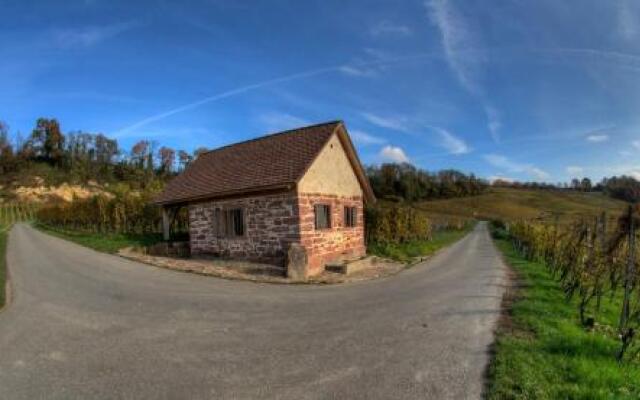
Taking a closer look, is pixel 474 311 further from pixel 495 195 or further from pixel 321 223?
pixel 495 195

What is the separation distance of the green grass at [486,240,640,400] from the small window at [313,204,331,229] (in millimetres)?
8009

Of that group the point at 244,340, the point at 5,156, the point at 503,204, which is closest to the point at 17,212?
the point at 5,156

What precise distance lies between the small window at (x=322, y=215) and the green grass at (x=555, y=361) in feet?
26.3

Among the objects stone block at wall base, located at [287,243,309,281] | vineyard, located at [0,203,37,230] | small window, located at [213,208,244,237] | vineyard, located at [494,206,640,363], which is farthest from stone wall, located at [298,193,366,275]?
vineyard, located at [0,203,37,230]

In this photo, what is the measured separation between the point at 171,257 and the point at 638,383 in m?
15.9

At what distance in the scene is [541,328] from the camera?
20.9 ft

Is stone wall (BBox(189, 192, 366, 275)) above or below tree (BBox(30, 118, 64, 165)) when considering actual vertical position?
below

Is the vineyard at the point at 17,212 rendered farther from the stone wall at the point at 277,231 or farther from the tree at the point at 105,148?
the stone wall at the point at 277,231

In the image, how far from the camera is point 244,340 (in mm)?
6086

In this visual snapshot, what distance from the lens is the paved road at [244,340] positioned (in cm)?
445

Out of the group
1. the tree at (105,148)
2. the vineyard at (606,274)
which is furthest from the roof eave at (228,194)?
the tree at (105,148)

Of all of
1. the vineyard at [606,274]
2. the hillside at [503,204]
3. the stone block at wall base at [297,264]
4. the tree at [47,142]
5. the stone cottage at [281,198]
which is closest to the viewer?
the vineyard at [606,274]

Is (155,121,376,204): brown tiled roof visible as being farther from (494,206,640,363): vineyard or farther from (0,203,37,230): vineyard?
(0,203,37,230): vineyard

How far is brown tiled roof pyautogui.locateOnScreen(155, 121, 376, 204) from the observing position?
549 inches
